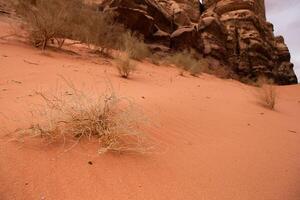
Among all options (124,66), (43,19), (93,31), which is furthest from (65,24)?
(124,66)

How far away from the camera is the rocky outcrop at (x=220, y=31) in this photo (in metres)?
15.6

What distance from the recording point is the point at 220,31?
1991 cm

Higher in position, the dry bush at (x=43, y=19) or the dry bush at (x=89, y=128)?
the dry bush at (x=43, y=19)

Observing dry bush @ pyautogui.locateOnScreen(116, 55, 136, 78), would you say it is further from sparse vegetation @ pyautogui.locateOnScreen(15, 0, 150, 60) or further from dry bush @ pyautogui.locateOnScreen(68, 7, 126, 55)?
dry bush @ pyautogui.locateOnScreen(68, 7, 126, 55)

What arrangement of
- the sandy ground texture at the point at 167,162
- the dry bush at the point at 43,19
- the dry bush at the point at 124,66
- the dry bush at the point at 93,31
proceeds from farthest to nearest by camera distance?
1. the dry bush at the point at 93,31
2. the dry bush at the point at 43,19
3. the dry bush at the point at 124,66
4. the sandy ground texture at the point at 167,162

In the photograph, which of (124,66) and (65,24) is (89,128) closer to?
(124,66)

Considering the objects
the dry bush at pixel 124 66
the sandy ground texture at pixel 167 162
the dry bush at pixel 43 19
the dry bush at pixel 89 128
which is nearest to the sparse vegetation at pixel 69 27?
the dry bush at pixel 43 19

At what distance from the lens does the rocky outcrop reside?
15594 mm

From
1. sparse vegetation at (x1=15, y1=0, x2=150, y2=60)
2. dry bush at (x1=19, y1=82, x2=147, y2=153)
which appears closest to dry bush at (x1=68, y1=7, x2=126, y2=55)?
sparse vegetation at (x1=15, y1=0, x2=150, y2=60)

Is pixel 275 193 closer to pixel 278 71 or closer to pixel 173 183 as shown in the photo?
pixel 173 183

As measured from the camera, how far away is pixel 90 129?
97.9 inches

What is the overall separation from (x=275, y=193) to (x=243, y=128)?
1.86 meters

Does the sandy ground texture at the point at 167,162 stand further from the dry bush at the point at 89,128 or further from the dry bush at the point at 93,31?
the dry bush at the point at 93,31

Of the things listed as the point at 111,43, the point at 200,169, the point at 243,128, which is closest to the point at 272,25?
the point at 111,43
